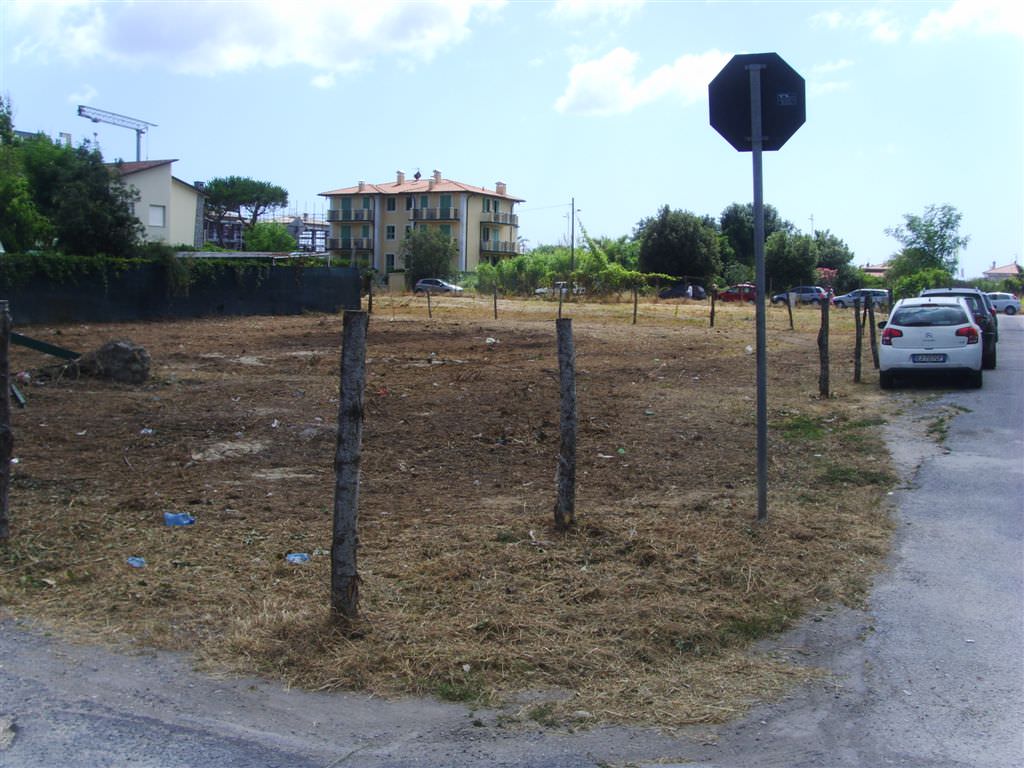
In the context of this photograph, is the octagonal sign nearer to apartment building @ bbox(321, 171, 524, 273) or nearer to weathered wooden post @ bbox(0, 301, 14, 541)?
weathered wooden post @ bbox(0, 301, 14, 541)

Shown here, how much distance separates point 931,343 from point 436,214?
261 feet

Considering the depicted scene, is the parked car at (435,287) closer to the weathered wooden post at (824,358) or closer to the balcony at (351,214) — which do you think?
the balcony at (351,214)

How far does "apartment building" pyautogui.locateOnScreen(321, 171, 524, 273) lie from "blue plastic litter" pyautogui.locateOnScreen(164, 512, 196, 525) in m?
84.2

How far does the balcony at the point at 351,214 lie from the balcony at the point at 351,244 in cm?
203

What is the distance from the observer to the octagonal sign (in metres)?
6.60

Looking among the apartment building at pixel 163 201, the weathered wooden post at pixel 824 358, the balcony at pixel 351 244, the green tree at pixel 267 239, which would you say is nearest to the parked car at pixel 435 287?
the apartment building at pixel 163 201

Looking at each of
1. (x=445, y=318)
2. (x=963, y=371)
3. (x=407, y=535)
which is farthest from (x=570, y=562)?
(x=445, y=318)

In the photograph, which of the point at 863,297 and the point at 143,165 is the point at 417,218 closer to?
the point at 143,165

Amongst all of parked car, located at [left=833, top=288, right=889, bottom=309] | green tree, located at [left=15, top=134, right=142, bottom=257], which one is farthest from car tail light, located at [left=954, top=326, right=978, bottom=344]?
green tree, located at [left=15, top=134, right=142, bottom=257]

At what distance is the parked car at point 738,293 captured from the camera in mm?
58500

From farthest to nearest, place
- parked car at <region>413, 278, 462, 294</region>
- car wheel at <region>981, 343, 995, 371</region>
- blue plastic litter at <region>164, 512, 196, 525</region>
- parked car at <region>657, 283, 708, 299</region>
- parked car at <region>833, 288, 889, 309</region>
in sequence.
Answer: parked car at <region>413, 278, 462, 294</region> < parked car at <region>657, 283, 708, 299</region> < parked car at <region>833, 288, 889, 309</region> < car wheel at <region>981, 343, 995, 371</region> < blue plastic litter at <region>164, 512, 196, 525</region>

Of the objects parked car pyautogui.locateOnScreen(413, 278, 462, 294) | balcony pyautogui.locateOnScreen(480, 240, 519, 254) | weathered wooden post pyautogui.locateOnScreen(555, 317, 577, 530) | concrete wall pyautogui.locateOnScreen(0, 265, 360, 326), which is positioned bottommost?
weathered wooden post pyautogui.locateOnScreen(555, 317, 577, 530)

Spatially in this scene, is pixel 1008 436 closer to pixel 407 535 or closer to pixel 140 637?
pixel 407 535

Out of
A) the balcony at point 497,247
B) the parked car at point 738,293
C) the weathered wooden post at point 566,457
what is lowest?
the weathered wooden post at point 566,457
